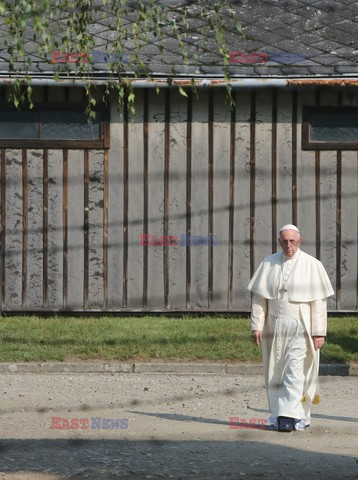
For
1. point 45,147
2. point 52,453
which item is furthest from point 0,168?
point 52,453

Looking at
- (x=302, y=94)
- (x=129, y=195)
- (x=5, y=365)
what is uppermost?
(x=302, y=94)

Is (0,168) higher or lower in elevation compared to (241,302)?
higher

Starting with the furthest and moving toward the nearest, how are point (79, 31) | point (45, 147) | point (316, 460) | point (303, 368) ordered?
point (45, 147), point (303, 368), point (316, 460), point (79, 31)

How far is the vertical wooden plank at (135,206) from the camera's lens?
17.4 meters

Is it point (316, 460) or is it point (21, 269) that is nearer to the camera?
point (316, 460)

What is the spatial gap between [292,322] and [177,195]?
23.6ft

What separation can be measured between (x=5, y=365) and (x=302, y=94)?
21.4 feet

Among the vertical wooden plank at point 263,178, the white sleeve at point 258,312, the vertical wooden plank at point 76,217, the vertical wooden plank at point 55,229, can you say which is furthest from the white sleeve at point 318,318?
the vertical wooden plank at point 55,229

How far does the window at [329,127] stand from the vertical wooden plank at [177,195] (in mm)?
1811

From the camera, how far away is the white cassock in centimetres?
1041

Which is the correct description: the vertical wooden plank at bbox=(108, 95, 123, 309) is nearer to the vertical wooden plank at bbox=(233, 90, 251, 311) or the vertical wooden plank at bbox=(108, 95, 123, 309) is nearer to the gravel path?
the vertical wooden plank at bbox=(233, 90, 251, 311)

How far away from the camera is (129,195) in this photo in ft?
57.2

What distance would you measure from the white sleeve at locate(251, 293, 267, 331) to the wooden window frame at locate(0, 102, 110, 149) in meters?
7.11

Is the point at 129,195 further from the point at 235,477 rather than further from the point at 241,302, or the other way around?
the point at 235,477
